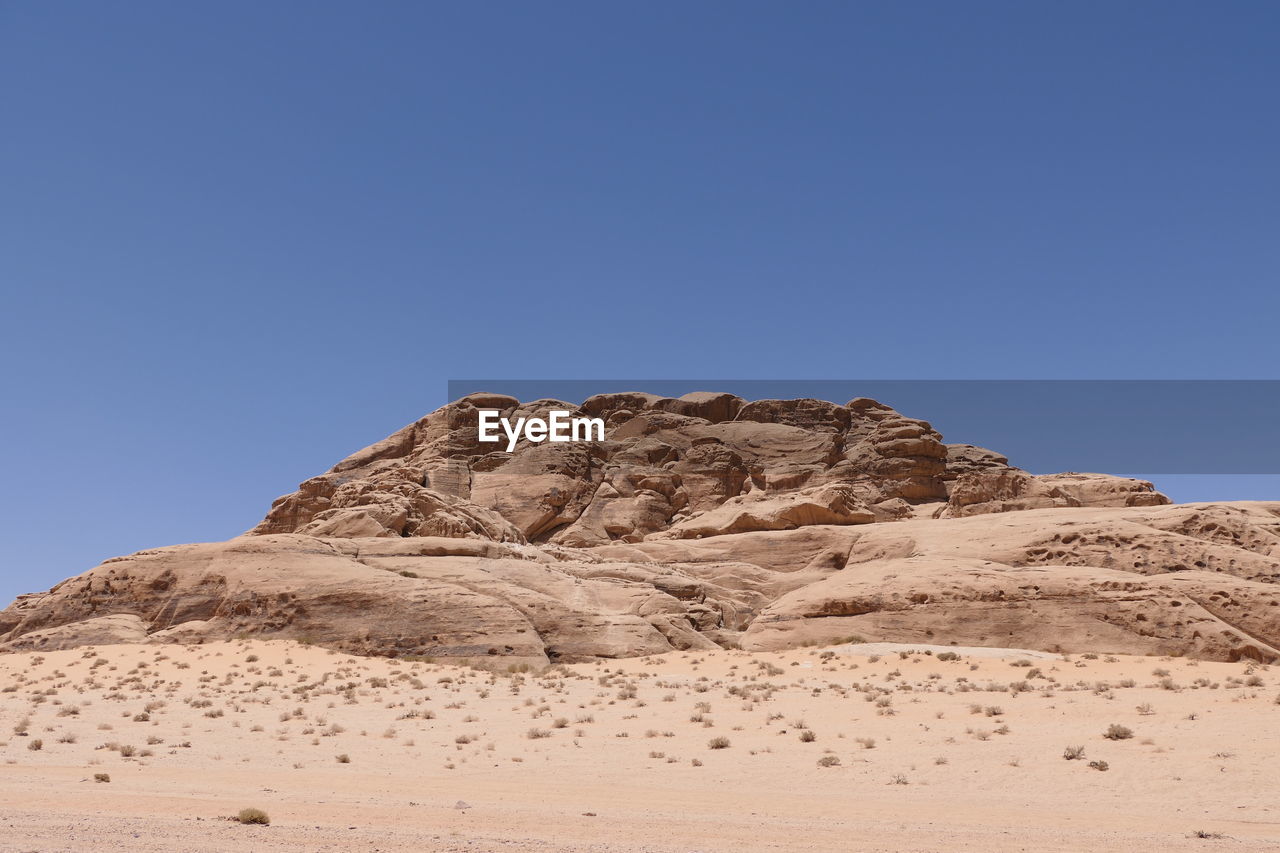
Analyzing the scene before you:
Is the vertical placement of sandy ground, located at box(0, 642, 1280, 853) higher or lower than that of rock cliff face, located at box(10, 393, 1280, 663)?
lower

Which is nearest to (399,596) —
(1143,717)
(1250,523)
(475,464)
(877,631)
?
(877,631)

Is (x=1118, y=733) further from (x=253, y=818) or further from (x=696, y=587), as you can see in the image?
(x=696, y=587)

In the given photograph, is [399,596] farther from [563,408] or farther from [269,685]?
[563,408]

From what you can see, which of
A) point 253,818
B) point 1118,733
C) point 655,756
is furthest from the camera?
point 1118,733

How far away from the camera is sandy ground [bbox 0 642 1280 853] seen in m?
9.78

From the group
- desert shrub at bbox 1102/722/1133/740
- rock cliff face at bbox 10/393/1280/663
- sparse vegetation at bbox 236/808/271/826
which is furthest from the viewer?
rock cliff face at bbox 10/393/1280/663

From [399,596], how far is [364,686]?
6653 mm

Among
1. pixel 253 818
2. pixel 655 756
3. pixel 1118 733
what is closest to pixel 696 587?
pixel 655 756

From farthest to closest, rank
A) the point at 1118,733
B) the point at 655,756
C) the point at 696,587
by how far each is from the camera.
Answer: the point at 696,587 < the point at 1118,733 < the point at 655,756

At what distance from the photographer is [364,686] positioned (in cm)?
2467

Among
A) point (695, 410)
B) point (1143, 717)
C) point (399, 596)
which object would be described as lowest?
point (1143, 717)

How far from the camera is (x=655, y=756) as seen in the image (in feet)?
50.4

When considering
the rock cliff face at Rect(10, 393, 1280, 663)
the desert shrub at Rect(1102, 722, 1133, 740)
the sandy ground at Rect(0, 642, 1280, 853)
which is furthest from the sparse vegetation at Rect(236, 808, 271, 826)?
the rock cliff face at Rect(10, 393, 1280, 663)

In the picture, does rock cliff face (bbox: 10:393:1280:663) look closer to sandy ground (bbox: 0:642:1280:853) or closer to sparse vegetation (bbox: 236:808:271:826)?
sandy ground (bbox: 0:642:1280:853)
